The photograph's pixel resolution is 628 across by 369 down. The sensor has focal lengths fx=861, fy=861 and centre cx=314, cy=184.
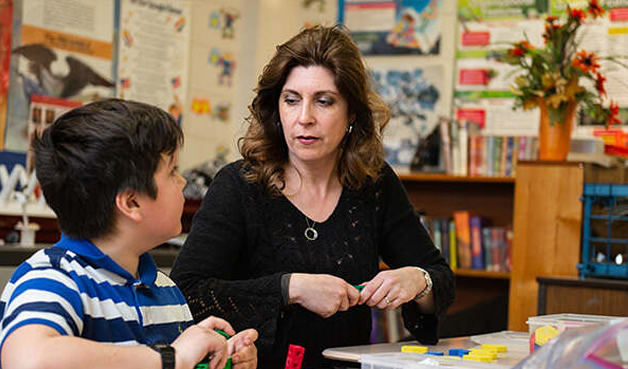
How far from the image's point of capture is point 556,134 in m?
3.40

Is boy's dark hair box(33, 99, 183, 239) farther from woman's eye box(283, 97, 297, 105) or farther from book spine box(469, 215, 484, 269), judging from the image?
book spine box(469, 215, 484, 269)

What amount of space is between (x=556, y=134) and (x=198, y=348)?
253 cm

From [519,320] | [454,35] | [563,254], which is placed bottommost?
[519,320]

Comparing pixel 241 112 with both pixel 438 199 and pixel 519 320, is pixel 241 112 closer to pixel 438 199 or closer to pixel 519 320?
pixel 438 199

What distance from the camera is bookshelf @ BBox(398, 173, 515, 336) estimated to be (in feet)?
12.7

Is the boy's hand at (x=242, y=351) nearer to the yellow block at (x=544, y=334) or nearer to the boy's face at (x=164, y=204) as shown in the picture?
the boy's face at (x=164, y=204)

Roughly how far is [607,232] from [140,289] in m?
2.14

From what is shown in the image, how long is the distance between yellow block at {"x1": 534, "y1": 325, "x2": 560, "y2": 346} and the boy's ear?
0.72 meters

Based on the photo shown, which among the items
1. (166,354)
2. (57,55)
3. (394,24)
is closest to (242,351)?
(166,354)

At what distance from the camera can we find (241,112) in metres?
4.46

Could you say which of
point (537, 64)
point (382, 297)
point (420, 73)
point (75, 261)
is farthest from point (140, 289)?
point (420, 73)

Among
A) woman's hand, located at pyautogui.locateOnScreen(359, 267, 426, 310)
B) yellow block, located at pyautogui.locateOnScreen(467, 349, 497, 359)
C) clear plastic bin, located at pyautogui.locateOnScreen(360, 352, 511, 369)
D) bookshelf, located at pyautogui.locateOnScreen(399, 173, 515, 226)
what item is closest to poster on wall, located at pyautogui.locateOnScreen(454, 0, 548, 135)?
bookshelf, located at pyautogui.locateOnScreen(399, 173, 515, 226)

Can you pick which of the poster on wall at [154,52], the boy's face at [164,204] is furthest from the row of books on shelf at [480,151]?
the boy's face at [164,204]

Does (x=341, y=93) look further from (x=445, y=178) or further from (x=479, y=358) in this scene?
(x=445, y=178)
